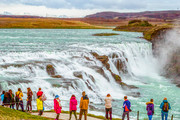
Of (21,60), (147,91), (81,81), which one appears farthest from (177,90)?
(21,60)

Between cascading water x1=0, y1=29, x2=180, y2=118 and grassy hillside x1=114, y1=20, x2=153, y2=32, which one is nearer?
cascading water x1=0, y1=29, x2=180, y2=118

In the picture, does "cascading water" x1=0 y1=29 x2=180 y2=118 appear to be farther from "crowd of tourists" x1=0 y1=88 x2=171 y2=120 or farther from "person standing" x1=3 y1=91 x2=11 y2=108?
"person standing" x1=3 y1=91 x2=11 y2=108

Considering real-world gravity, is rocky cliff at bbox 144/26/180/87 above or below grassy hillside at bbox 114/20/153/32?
below

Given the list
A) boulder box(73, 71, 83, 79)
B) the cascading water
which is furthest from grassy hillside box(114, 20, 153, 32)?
boulder box(73, 71, 83, 79)

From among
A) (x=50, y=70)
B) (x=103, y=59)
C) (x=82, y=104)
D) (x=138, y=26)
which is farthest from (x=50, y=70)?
(x=138, y=26)

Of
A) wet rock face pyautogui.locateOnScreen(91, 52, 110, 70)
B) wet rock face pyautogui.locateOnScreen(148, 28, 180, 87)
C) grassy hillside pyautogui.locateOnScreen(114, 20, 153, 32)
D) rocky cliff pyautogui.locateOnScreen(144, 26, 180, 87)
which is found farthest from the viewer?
grassy hillside pyautogui.locateOnScreen(114, 20, 153, 32)

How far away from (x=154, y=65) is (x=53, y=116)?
37175 millimetres

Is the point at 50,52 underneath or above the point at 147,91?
above

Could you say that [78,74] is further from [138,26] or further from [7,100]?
[138,26]

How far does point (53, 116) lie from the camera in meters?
19.5

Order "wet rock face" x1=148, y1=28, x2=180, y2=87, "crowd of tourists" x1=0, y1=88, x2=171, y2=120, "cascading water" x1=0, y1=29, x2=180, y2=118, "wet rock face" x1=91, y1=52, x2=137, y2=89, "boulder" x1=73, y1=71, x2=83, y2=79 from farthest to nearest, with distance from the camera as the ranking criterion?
"wet rock face" x1=148, y1=28, x2=180, y2=87, "wet rock face" x1=91, y1=52, x2=137, y2=89, "boulder" x1=73, y1=71, x2=83, y2=79, "cascading water" x1=0, y1=29, x2=180, y2=118, "crowd of tourists" x1=0, y1=88, x2=171, y2=120

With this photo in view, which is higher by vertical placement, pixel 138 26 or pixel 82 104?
pixel 138 26

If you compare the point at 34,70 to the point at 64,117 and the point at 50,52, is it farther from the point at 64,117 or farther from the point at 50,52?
the point at 64,117

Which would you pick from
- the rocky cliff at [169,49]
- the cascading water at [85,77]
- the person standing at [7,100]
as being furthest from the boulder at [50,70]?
the rocky cliff at [169,49]
